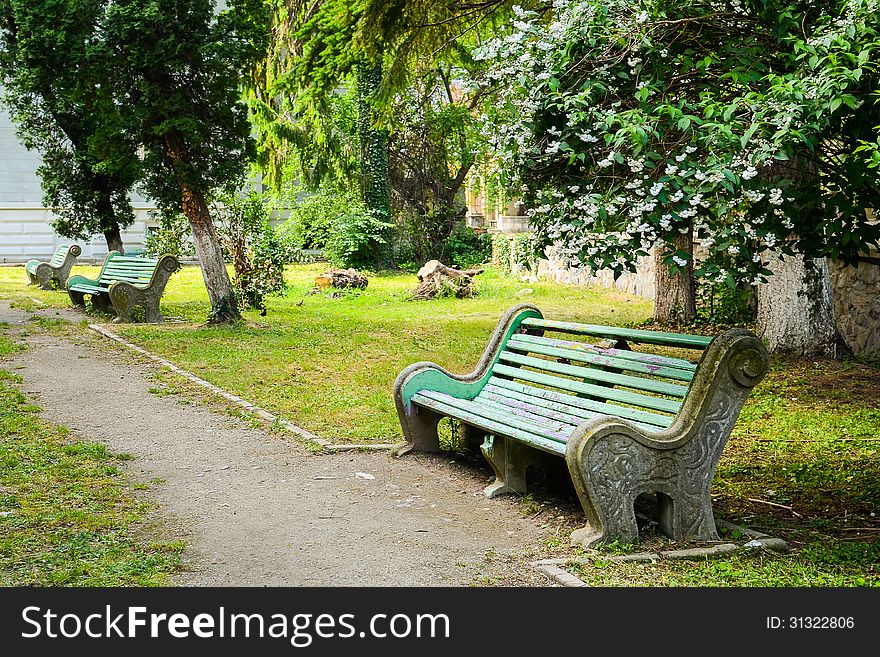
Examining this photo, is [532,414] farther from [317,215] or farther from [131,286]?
[317,215]

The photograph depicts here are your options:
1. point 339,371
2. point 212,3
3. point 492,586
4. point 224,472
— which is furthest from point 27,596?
point 212,3

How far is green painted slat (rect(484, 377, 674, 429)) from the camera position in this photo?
5133 mm

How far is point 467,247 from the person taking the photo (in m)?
27.4

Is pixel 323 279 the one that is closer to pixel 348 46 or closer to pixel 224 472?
pixel 348 46

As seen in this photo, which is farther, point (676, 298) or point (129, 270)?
point (129, 270)

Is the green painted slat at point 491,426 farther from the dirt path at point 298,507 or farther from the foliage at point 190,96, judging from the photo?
the foliage at point 190,96

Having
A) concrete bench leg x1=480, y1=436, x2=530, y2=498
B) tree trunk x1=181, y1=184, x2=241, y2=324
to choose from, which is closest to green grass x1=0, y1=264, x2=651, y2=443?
tree trunk x1=181, y1=184, x2=241, y2=324

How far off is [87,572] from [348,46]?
10.0 meters

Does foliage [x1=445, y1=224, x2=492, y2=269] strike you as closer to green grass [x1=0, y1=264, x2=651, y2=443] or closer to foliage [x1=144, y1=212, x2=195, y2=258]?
A: green grass [x1=0, y1=264, x2=651, y2=443]

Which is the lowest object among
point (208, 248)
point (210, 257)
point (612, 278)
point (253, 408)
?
point (253, 408)

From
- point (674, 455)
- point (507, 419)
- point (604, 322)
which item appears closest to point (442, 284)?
point (604, 322)

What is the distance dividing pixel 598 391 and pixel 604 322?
→ 848 centimetres

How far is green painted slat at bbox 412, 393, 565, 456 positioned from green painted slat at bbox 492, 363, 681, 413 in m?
0.51

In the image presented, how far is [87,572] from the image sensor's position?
4430mm
